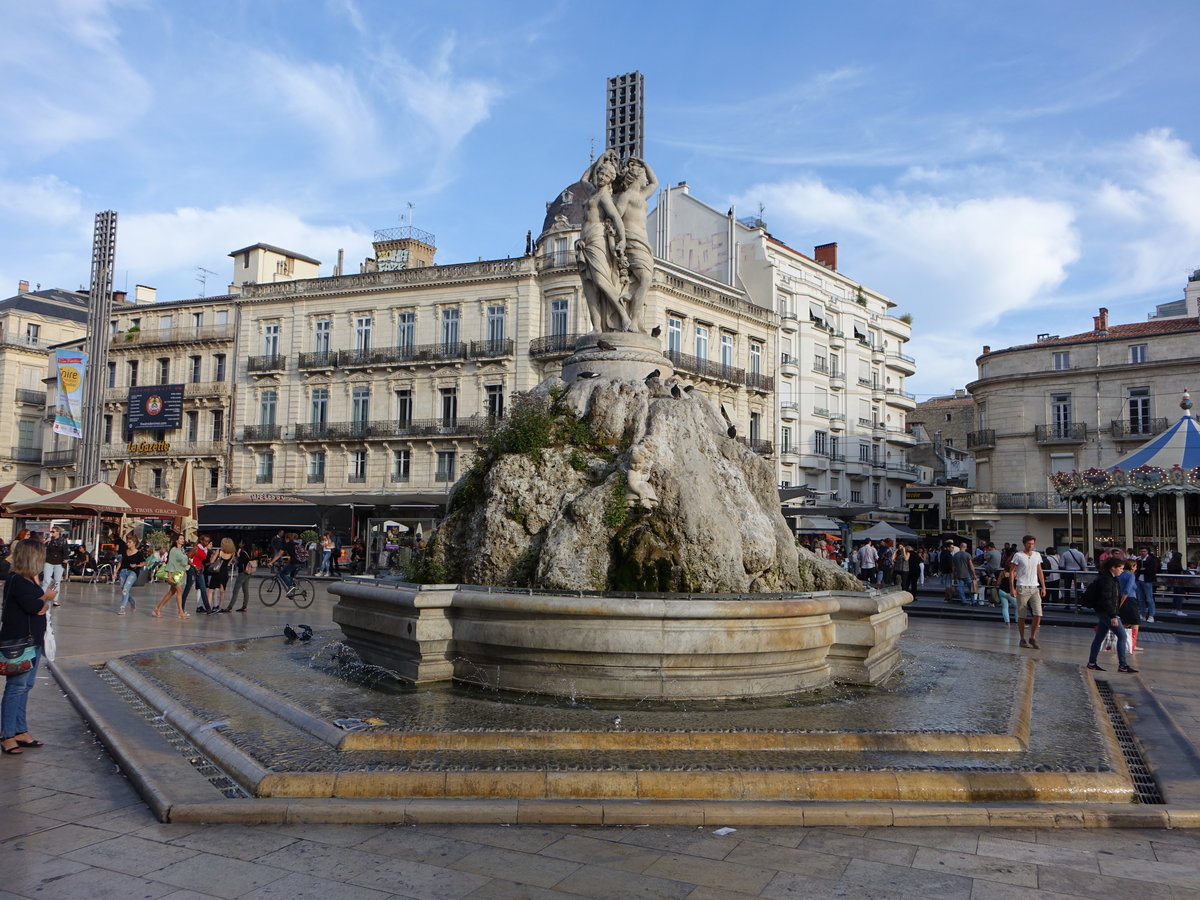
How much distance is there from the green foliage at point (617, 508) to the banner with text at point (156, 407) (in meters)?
37.9

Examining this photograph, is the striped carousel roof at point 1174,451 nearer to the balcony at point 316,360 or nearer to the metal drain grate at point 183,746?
the metal drain grate at point 183,746

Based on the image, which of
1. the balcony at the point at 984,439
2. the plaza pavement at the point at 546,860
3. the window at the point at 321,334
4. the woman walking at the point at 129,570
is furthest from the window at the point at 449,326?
the plaza pavement at the point at 546,860

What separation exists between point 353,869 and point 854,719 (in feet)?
12.7

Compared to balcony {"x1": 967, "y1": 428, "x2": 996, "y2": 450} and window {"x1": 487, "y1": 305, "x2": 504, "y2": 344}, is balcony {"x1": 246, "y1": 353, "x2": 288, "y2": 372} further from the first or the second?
balcony {"x1": 967, "y1": 428, "x2": 996, "y2": 450}

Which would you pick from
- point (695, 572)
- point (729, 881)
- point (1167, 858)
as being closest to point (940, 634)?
point (695, 572)

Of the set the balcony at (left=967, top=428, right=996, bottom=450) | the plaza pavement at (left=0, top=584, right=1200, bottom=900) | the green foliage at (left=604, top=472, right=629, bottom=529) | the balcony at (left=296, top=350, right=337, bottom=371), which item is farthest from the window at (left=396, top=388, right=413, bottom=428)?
the plaza pavement at (left=0, top=584, right=1200, bottom=900)

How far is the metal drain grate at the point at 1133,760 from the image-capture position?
554 centimetres

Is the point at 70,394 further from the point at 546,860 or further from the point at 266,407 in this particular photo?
the point at 546,860

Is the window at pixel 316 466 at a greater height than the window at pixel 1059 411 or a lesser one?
lesser

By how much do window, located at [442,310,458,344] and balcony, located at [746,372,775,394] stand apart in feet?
42.8

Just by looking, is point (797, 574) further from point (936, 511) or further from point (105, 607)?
point (936, 511)

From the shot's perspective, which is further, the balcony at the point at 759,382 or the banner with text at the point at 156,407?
the banner with text at the point at 156,407

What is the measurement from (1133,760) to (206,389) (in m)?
41.4

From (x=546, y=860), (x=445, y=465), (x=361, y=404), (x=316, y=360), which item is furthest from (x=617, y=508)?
(x=316, y=360)
